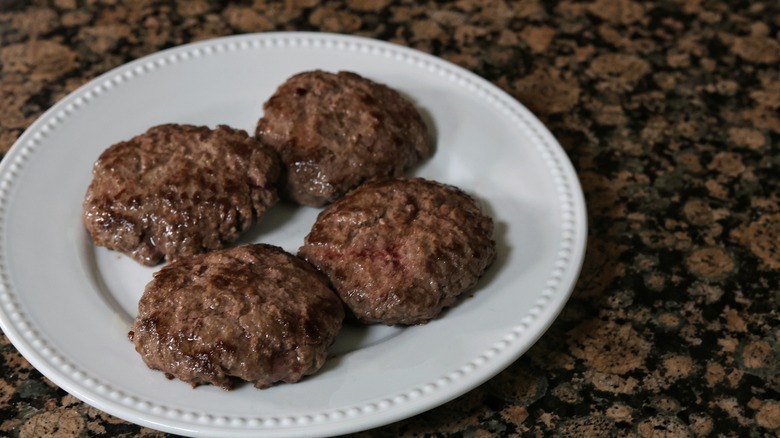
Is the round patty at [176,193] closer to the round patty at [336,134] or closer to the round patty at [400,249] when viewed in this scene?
the round patty at [336,134]

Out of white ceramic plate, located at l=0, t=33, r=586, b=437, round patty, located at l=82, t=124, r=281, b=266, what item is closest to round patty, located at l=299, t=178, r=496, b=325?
white ceramic plate, located at l=0, t=33, r=586, b=437

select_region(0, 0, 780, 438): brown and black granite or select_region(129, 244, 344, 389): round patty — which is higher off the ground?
select_region(129, 244, 344, 389): round patty

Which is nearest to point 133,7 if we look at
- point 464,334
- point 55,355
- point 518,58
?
point 518,58

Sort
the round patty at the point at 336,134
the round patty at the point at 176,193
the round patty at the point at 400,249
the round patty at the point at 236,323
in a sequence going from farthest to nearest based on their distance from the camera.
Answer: the round patty at the point at 336,134
the round patty at the point at 176,193
the round patty at the point at 400,249
the round patty at the point at 236,323

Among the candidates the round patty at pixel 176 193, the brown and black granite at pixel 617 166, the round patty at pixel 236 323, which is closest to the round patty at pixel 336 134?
the round patty at pixel 176 193

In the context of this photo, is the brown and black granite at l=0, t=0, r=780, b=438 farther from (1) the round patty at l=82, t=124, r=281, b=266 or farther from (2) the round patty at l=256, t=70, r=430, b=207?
(2) the round patty at l=256, t=70, r=430, b=207

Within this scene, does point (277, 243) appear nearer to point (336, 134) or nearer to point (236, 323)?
point (336, 134)
